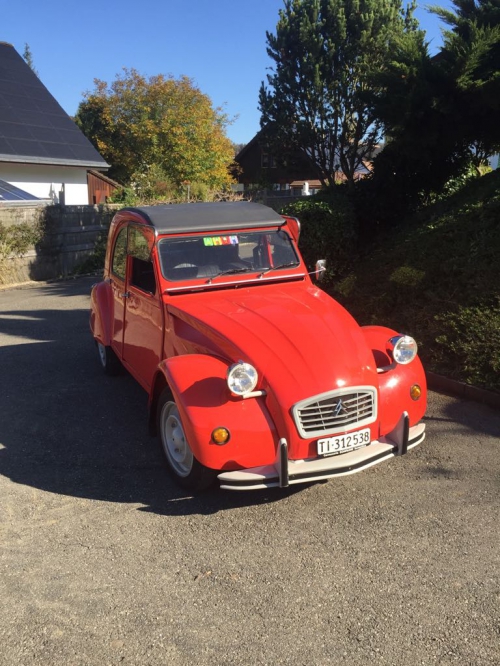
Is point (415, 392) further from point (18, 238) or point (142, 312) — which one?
point (18, 238)

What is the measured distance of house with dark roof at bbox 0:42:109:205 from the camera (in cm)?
2072

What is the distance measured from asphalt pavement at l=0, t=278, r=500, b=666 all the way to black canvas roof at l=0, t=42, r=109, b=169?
707 inches

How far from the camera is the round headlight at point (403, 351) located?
4.31 m

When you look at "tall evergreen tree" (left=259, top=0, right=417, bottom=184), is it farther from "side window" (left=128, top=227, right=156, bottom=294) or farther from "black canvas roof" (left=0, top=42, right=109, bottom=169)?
"side window" (left=128, top=227, right=156, bottom=294)

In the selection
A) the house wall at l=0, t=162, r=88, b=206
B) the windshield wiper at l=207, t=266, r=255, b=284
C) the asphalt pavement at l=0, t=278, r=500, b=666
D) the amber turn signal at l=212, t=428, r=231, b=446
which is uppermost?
the house wall at l=0, t=162, r=88, b=206

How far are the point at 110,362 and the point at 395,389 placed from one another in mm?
3835

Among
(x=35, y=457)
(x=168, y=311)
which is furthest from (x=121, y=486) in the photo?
(x=168, y=311)

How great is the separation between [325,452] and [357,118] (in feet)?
79.7

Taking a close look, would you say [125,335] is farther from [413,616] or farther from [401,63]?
[401,63]

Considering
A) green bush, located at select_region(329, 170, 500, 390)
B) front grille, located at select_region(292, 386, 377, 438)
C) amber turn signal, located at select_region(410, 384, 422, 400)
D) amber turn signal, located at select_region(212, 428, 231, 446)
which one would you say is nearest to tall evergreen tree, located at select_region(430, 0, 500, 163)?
green bush, located at select_region(329, 170, 500, 390)

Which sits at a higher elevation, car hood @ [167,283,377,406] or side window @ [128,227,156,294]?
side window @ [128,227,156,294]

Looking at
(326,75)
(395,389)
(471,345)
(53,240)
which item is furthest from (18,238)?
(326,75)

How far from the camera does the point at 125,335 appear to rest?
588 cm

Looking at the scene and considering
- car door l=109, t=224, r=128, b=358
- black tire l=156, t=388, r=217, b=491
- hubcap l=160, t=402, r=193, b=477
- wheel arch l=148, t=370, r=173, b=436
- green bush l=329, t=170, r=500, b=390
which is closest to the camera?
black tire l=156, t=388, r=217, b=491
